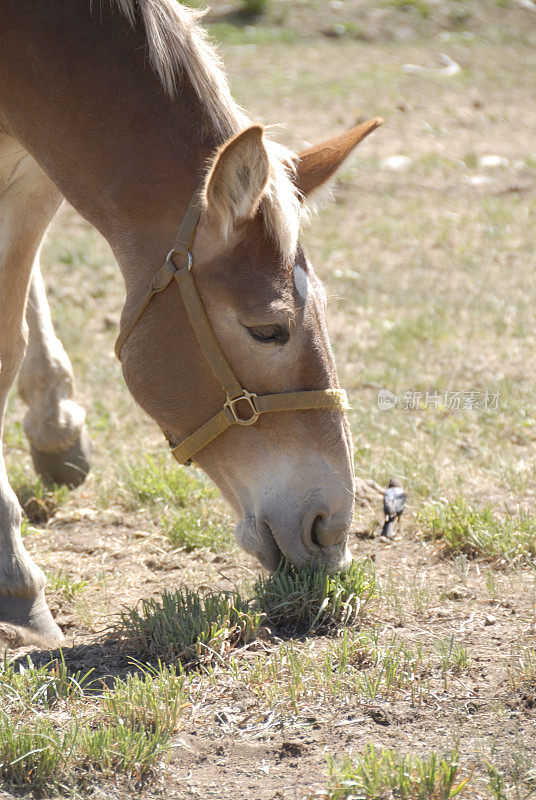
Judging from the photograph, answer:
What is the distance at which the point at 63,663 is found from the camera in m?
2.44

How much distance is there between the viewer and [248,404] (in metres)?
2.57

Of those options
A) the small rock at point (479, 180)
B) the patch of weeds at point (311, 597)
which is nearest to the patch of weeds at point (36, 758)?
the patch of weeds at point (311, 597)

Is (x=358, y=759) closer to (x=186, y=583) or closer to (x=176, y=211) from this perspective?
(x=186, y=583)

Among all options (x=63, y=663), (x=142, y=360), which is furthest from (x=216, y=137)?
Result: (x=63, y=663)

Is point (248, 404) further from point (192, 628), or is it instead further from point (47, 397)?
point (47, 397)

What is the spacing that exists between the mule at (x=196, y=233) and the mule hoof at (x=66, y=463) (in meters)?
1.34

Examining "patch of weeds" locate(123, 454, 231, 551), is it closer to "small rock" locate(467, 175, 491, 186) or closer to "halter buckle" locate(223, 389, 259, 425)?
"halter buckle" locate(223, 389, 259, 425)

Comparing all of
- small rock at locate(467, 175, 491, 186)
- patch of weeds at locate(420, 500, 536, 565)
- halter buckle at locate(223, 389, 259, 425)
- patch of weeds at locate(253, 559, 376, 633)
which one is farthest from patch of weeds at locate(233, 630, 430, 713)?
small rock at locate(467, 175, 491, 186)

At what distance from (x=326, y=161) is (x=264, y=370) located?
2.24 ft

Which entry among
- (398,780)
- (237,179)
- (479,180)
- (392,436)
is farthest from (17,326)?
(479,180)

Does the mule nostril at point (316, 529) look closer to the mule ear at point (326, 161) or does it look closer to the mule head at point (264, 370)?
the mule head at point (264, 370)

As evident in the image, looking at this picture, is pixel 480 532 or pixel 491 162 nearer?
pixel 480 532

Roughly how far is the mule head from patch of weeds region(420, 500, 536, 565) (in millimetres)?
812

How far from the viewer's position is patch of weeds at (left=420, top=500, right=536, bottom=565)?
3254 mm
